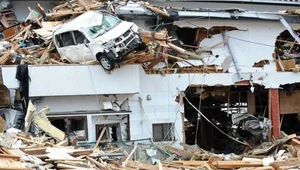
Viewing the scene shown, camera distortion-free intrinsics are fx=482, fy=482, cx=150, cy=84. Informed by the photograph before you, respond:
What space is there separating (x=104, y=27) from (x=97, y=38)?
2.26ft

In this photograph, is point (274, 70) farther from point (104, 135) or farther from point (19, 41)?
point (19, 41)

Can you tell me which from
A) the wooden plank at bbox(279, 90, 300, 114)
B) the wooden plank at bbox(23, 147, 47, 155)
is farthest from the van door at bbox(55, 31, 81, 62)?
the wooden plank at bbox(279, 90, 300, 114)

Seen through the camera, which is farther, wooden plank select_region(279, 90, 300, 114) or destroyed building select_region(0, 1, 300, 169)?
wooden plank select_region(279, 90, 300, 114)

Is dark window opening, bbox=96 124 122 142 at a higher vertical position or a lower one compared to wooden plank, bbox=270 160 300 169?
higher

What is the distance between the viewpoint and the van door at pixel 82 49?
16672 mm

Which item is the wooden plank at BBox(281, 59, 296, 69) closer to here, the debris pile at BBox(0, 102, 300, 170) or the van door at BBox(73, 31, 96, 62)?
the debris pile at BBox(0, 102, 300, 170)

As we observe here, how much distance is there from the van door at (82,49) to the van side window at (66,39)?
0.17 m

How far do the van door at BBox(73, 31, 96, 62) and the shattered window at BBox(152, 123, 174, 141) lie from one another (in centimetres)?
349

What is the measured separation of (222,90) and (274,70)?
2292 mm

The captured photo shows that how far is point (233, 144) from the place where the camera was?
69.7 ft

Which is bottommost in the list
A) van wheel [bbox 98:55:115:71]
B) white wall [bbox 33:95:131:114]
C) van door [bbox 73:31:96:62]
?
white wall [bbox 33:95:131:114]

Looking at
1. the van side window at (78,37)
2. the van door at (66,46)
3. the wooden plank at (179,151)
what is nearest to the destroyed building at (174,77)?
the van door at (66,46)

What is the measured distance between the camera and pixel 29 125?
15.1 metres

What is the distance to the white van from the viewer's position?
624 inches
